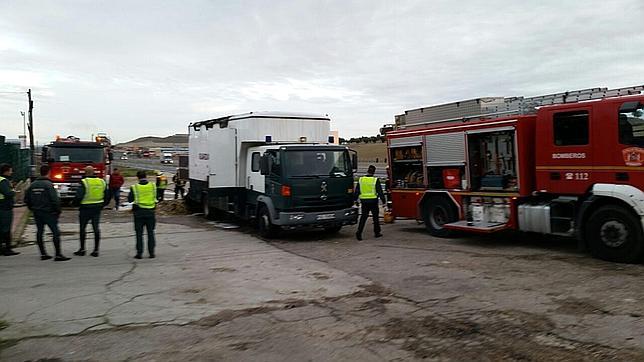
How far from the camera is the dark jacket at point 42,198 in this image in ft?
32.8

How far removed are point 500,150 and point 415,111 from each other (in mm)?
3058

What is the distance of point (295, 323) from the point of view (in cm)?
606

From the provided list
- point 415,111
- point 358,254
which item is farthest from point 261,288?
point 415,111

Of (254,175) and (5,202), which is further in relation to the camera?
(254,175)

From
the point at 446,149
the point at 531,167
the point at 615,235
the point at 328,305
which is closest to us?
the point at 328,305

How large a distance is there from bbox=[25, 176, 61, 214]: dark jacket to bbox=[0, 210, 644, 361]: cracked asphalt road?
1.04 m

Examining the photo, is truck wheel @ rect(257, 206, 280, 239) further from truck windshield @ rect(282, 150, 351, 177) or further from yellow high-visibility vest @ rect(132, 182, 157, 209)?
yellow high-visibility vest @ rect(132, 182, 157, 209)

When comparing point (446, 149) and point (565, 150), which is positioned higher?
point (446, 149)

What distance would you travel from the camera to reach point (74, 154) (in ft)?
67.8

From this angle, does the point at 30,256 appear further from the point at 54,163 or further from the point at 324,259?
the point at 54,163

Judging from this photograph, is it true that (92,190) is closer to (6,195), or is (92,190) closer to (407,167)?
(6,195)

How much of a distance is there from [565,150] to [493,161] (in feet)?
6.40

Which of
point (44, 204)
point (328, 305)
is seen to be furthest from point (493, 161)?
point (44, 204)

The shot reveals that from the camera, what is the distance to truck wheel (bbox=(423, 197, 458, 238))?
1230 centimetres
